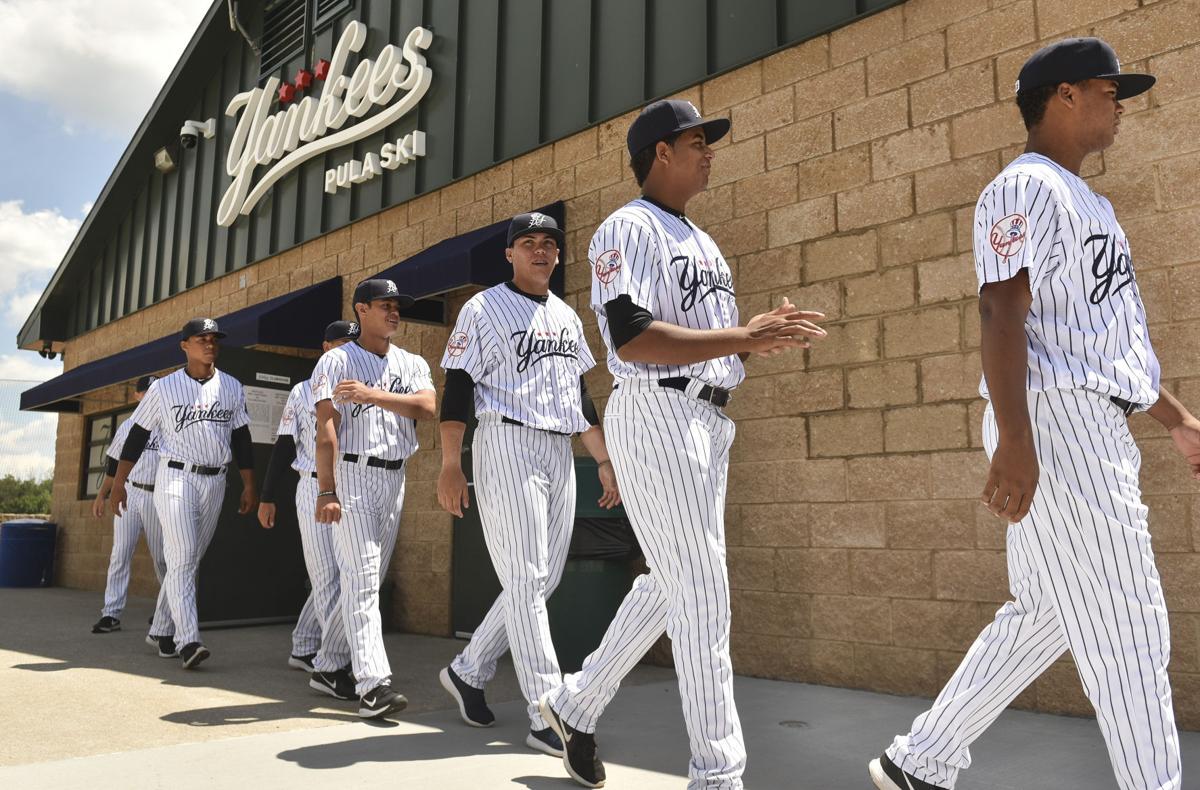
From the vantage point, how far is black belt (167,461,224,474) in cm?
593

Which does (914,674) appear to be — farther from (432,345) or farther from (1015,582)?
(432,345)

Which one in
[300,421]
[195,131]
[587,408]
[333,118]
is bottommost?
[587,408]

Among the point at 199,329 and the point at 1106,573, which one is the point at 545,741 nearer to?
the point at 1106,573

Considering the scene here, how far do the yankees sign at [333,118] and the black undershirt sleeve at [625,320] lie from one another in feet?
20.3

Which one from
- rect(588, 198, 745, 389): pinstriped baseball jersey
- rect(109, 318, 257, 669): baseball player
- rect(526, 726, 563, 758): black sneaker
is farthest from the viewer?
rect(109, 318, 257, 669): baseball player

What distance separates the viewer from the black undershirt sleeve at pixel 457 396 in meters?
3.84

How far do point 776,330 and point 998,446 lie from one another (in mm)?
664

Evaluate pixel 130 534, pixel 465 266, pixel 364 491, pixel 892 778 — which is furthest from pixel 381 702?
pixel 130 534

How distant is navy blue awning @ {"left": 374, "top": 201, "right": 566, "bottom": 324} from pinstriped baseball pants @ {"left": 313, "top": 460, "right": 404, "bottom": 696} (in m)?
2.26

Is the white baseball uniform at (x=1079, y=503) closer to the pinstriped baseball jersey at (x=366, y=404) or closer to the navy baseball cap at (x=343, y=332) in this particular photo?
the pinstriped baseball jersey at (x=366, y=404)

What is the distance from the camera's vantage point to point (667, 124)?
2967mm

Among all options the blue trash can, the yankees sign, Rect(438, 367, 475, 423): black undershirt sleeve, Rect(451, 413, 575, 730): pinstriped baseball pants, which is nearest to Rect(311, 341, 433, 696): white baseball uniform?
Rect(451, 413, 575, 730): pinstriped baseball pants

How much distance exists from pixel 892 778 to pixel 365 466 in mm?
2997

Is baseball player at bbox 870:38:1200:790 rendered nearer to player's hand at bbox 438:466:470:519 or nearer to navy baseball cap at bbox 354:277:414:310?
player's hand at bbox 438:466:470:519
